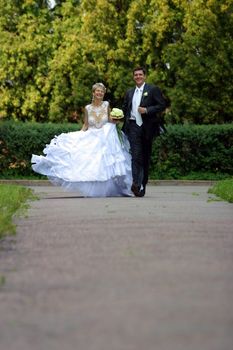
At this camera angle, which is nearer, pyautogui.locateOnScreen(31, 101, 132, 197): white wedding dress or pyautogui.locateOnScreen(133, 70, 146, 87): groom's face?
pyautogui.locateOnScreen(133, 70, 146, 87): groom's face

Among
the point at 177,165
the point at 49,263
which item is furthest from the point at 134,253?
the point at 177,165

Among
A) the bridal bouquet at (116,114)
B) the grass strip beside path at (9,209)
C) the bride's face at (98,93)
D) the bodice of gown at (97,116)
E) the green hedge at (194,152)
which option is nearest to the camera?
the grass strip beside path at (9,209)

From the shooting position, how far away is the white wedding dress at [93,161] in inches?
723

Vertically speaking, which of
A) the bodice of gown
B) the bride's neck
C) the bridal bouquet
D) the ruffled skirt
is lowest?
the ruffled skirt

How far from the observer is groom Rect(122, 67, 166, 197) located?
18344 mm

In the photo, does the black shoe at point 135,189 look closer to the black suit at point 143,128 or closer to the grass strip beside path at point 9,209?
the black suit at point 143,128

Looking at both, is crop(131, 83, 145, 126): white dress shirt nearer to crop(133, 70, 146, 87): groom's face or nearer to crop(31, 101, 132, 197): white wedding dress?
crop(133, 70, 146, 87): groom's face

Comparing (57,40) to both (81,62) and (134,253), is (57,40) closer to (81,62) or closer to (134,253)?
(81,62)

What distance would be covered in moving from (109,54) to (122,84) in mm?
1151

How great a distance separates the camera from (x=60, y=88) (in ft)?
136

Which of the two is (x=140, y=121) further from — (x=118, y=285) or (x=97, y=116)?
(x=118, y=285)

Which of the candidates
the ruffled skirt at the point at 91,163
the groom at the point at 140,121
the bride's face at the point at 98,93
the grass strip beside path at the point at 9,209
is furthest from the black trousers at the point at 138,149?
the grass strip beside path at the point at 9,209

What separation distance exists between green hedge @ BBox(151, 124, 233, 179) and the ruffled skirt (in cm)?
1320

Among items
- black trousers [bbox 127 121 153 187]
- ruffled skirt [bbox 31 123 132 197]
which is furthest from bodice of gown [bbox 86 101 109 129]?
black trousers [bbox 127 121 153 187]
